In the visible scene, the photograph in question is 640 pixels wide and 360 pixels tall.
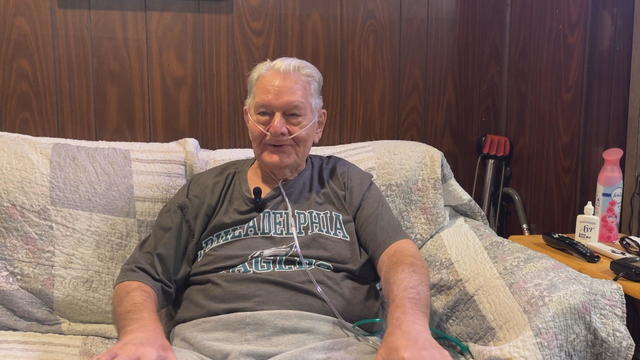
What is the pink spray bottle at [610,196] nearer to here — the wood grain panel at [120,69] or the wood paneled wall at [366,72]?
the wood paneled wall at [366,72]

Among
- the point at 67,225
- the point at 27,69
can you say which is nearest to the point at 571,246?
the point at 67,225

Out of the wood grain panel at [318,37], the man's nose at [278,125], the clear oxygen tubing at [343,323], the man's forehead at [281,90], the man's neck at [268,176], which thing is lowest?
the clear oxygen tubing at [343,323]

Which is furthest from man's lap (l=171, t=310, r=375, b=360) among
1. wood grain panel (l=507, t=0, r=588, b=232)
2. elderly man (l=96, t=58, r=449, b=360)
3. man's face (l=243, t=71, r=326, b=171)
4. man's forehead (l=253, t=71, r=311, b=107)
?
wood grain panel (l=507, t=0, r=588, b=232)

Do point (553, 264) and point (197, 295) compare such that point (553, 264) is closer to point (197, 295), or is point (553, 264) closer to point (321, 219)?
point (321, 219)

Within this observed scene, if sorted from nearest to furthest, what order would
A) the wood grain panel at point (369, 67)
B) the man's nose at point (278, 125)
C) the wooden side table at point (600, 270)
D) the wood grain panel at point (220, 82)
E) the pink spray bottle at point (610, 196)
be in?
1. the wooden side table at point (600, 270)
2. the man's nose at point (278, 125)
3. the pink spray bottle at point (610, 196)
4. the wood grain panel at point (220, 82)
5. the wood grain panel at point (369, 67)

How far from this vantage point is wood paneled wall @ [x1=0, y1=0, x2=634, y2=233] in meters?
1.69

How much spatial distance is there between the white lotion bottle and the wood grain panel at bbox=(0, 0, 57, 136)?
1.65 metres

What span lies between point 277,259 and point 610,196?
3.07ft

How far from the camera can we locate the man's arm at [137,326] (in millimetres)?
1034

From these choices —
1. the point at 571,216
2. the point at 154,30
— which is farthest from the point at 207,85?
the point at 571,216

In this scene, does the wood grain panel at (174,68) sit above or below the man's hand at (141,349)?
above

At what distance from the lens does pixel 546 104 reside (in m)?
1.81

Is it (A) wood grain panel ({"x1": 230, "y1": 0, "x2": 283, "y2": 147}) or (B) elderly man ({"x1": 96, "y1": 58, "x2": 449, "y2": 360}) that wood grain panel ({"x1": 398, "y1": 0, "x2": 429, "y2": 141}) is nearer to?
(A) wood grain panel ({"x1": 230, "y1": 0, "x2": 283, "y2": 147})

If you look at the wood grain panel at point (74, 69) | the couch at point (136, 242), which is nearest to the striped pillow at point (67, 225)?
the couch at point (136, 242)
